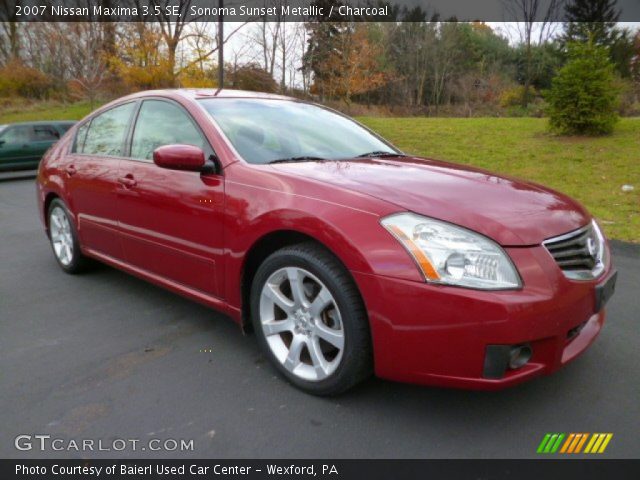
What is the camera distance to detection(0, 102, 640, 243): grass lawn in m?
6.96

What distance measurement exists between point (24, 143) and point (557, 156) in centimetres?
1279

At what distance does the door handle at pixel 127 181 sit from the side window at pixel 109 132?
269 millimetres

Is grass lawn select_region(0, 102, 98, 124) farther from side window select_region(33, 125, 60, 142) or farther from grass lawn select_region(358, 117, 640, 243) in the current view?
grass lawn select_region(358, 117, 640, 243)

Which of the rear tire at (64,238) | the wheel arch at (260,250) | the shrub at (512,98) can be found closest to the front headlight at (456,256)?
the wheel arch at (260,250)

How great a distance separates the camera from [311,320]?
2402 mm

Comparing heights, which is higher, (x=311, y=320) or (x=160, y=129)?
(x=160, y=129)

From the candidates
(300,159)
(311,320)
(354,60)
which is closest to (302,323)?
(311,320)

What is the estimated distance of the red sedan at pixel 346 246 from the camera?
1983mm

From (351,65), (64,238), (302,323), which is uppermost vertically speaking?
(351,65)

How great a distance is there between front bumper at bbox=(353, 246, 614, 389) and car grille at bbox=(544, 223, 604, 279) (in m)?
0.07

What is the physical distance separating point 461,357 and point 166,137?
2.37m

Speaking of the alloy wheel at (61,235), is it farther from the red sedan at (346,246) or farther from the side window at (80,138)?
the red sedan at (346,246)

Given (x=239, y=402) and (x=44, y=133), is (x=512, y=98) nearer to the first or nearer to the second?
(x=44, y=133)

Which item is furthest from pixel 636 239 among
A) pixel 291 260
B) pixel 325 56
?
pixel 325 56
